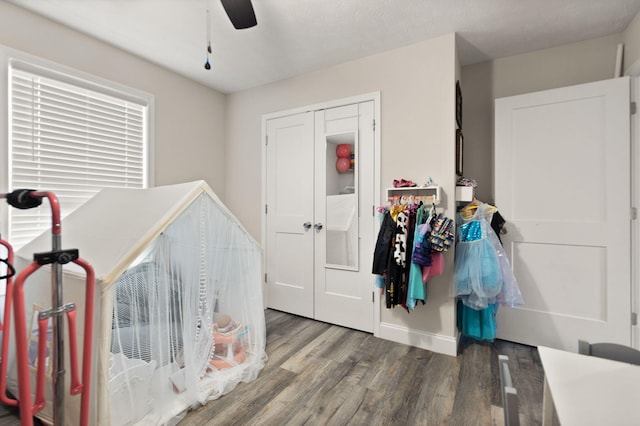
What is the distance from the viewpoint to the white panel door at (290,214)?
3.12m

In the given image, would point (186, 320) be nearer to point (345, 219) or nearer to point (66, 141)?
point (345, 219)

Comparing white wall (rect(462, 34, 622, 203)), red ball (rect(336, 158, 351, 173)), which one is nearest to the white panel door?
red ball (rect(336, 158, 351, 173))

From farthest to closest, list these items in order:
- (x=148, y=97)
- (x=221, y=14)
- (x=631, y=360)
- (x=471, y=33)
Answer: (x=148, y=97), (x=471, y=33), (x=221, y=14), (x=631, y=360)

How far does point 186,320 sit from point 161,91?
241cm

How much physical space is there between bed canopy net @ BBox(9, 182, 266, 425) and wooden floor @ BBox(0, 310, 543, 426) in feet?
0.69

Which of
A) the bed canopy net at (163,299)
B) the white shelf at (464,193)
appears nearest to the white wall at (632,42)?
the white shelf at (464,193)

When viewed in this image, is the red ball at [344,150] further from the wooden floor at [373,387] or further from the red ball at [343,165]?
the wooden floor at [373,387]

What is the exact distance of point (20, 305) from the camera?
101 centimetres

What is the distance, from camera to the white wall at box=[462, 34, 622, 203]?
241cm

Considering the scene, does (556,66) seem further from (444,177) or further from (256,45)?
(256,45)

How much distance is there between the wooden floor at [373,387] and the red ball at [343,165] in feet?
5.35

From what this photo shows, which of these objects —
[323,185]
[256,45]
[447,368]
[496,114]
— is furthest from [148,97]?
[447,368]

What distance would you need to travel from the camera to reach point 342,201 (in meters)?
2.92

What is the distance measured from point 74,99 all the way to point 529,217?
13.0ft
